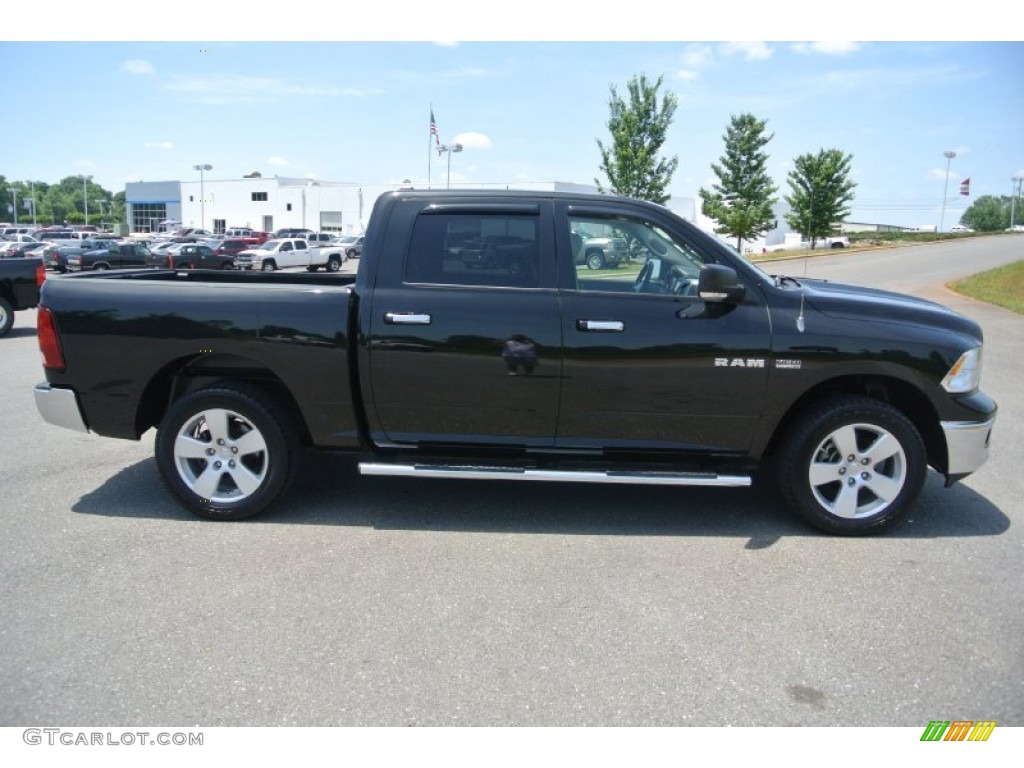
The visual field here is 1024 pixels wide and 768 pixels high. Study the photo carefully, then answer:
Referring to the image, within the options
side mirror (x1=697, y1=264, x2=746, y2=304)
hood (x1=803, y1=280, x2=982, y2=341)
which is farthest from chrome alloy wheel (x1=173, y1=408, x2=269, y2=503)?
hood (x1=803, y1=280, x2=982, y2=341)

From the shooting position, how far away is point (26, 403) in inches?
314

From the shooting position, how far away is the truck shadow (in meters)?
4.82

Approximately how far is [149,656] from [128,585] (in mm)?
774

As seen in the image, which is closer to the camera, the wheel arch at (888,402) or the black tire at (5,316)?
the wheel arch at (888,402)

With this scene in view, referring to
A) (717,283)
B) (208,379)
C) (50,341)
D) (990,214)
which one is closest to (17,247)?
(50,341)

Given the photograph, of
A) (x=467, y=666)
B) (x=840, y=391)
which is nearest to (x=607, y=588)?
(x=467, y=666)

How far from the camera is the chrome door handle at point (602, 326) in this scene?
4.50 m

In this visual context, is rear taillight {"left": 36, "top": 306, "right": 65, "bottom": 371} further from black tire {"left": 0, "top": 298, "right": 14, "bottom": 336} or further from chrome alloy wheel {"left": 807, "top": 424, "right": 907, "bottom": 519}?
black tire {"left": 0, "top": 298, "right": 14, "bottom": 336}

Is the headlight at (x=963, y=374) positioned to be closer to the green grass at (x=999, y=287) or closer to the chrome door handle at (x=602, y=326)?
the chrome door handle at (x=602, y=326)

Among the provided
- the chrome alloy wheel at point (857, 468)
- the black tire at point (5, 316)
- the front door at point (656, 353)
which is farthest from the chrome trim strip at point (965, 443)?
the black tire at point (5, 316)

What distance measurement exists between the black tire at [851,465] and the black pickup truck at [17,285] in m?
12.0

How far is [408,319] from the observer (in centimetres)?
456

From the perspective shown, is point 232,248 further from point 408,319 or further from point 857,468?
point 857,468

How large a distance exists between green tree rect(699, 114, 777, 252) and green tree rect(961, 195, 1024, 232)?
386 feet
